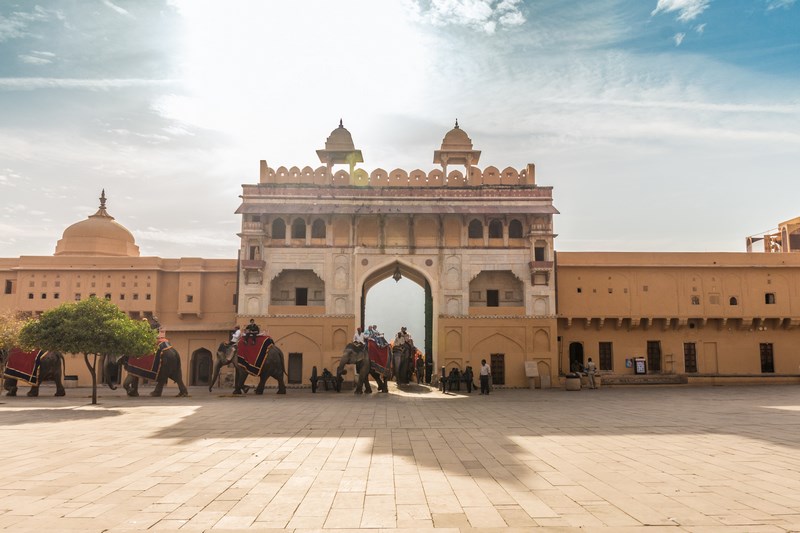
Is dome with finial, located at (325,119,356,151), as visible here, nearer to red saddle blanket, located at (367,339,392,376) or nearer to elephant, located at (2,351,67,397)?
red saddle blanket, located at (367,339,392,376)

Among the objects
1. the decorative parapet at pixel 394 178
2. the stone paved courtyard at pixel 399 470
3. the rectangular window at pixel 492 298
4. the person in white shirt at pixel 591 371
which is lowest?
the stone paved courtyard at pixel 399 470

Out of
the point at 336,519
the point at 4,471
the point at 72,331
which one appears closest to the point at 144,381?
the point at 72,331

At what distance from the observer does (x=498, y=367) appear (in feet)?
81.3

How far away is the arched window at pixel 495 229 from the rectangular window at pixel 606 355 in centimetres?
659

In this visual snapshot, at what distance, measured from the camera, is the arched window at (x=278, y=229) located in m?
25.8

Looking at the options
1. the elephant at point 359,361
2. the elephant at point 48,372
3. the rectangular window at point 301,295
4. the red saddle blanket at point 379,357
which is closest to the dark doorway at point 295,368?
the rectangular window at point 301,295

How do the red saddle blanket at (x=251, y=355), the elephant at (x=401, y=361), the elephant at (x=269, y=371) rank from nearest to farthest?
the red saddle blanket at (x=251, y=355), the elephant at (x=269, y=371), the elephant at (x=401, y=361)

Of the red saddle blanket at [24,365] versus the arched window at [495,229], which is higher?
the arched window at [495,229]

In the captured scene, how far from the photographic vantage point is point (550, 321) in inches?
977

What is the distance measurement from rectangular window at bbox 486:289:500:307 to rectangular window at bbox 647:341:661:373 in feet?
22.7

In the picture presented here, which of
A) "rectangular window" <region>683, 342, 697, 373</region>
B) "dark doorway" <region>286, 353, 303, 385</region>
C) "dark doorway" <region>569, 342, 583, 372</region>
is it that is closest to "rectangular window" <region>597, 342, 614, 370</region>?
"dark doorway" <region>569, 342, 583, 372</region>

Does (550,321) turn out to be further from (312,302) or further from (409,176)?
(312,302)

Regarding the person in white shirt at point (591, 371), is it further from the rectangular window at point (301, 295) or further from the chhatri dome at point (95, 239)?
the chhatri dome at point (95, 239)

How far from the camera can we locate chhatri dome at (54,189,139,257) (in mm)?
30156
